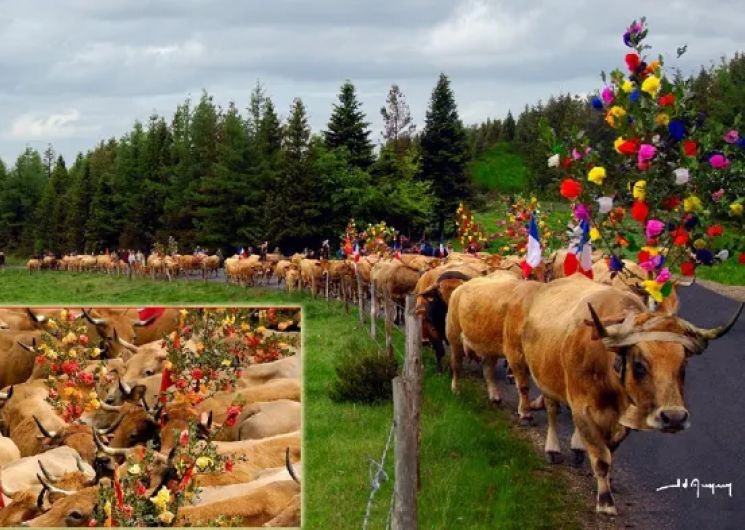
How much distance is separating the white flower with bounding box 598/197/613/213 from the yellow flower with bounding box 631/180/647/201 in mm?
263

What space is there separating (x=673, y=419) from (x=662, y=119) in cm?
476

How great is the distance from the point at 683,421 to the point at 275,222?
177 feet

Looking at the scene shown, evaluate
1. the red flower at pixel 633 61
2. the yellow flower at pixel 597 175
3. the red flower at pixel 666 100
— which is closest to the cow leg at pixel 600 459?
the yellow flower at pixel 597 175

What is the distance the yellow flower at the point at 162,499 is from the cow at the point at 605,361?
4182 mm

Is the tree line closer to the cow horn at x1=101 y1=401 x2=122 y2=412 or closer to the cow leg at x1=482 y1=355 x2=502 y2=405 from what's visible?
the cow leg at x1=482 y1=355 x2=502 y2=405

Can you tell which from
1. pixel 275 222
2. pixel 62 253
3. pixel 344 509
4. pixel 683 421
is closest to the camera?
pixel 683 421

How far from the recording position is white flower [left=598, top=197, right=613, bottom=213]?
11828mm

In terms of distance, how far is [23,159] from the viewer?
397 ft

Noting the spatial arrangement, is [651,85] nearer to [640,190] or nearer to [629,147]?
[629,147]

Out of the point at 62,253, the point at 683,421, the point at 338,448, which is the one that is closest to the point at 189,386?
the point at 683,421

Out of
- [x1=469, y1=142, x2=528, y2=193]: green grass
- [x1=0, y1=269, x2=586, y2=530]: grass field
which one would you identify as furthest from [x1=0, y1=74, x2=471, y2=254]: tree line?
[x1=0, y1=269, x2=586, y2=530]: grass field

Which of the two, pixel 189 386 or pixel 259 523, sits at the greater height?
pixel 189 386

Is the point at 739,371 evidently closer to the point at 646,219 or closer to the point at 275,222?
the point at 646,219

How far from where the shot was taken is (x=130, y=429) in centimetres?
571
